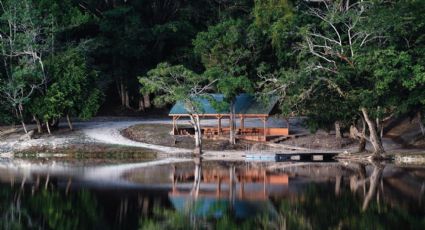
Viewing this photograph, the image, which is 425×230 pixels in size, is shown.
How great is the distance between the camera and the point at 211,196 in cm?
3634

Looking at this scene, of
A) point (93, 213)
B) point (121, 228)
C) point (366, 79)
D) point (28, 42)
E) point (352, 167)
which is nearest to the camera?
point (121, 228)

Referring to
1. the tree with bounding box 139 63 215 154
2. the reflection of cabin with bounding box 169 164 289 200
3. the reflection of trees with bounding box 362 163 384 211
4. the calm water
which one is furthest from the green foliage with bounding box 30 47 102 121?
the reflection of trees with bounding box 362 163 384 211

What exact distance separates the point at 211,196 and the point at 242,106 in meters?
26.8

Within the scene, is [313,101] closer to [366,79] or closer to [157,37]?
[366,79]

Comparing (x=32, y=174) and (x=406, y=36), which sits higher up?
(x=406, y=36)

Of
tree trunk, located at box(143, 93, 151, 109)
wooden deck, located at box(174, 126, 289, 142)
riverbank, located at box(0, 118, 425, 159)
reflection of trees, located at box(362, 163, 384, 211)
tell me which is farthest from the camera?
tree trunk, located at box(143, 93, 151, 109)

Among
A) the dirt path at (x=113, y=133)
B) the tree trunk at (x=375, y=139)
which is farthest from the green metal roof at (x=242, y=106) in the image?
the tree trunk at (x=375, y=139)

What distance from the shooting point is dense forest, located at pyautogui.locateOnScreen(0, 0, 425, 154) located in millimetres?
53000

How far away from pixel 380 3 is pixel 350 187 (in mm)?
21078

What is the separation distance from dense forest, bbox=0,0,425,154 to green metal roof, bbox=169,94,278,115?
3.18 feet

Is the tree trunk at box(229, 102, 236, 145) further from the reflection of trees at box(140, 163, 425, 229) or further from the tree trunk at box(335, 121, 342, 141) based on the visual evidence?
the reflection of trees at box(140, 163, 425, 229)

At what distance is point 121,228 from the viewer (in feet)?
89.0

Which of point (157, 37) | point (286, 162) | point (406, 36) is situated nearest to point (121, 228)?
point (286, 162)

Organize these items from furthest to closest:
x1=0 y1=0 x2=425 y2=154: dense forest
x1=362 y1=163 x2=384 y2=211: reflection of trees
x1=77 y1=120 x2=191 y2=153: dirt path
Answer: x1=77 y1=120 x2=191 y2=153: dirt path < x1=0 y1=0 x2=425 y2=154: dense forest < x1=362 y1=163 x2=384 y2=211: reflection of trees
